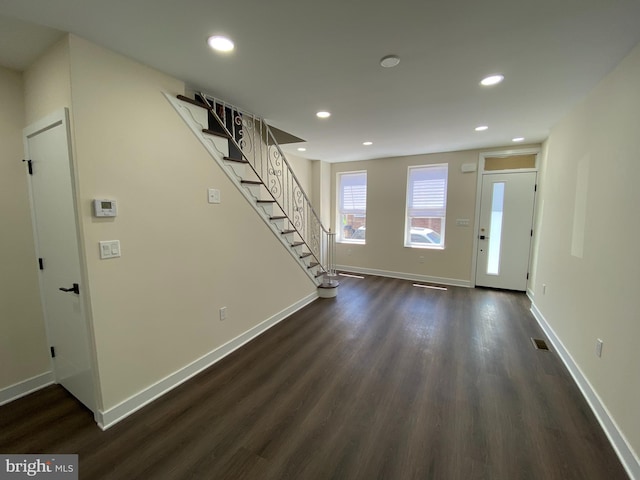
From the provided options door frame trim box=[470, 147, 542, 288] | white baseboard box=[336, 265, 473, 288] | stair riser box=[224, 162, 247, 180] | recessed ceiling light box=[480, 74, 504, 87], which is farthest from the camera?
white baseboard box=[336, 265, 473, 288]

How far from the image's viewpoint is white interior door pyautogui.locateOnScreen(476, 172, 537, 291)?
435 cm

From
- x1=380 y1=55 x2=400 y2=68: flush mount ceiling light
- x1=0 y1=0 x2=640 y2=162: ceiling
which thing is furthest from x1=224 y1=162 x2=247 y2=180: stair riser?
x1=380 y1=55 x2=400 y2=68: flush mount ceiling light

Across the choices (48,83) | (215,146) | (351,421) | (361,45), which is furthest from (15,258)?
(361,45)

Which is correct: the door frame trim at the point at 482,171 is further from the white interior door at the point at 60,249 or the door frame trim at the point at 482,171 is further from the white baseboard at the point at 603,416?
the white interior door at the point at 60,249

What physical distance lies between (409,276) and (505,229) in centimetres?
191

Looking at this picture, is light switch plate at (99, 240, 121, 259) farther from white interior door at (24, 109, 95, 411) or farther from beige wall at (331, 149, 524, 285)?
beige wall at (331, 149, 524, 285)

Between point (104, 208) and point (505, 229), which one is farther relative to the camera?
point (505, 229)

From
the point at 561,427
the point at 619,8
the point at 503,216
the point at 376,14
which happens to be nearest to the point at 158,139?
the point at 376,14

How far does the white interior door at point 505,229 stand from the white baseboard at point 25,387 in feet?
19.5

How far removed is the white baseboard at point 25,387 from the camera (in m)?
2.01

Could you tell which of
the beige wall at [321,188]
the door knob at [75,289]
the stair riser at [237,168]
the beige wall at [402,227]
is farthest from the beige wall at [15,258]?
the beige wall at [402,227]

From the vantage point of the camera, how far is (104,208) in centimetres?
172

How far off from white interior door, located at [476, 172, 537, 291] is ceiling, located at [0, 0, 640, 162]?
177cm

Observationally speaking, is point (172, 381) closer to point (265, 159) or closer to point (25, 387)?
point (25, 387)
